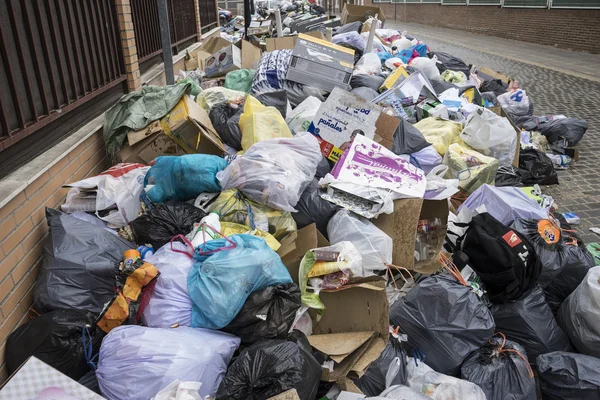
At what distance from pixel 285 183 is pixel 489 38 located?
1715 centimetres

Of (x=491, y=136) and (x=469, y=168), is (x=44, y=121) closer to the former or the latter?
(x=469, y=168)

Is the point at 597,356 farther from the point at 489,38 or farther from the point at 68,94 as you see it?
the point at 489,38

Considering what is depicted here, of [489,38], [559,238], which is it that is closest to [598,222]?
[559,238]

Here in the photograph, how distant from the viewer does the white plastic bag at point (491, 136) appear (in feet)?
14.1

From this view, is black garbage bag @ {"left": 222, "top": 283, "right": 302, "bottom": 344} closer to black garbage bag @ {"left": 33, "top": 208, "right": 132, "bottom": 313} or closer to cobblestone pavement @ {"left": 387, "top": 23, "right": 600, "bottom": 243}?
black garbage bag @ {"left": 33, "top": 208, "right": 132, "bottom": 313}

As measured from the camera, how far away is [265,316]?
2068 millimetres

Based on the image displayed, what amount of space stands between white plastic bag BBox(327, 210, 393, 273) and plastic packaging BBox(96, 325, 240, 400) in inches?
40.3

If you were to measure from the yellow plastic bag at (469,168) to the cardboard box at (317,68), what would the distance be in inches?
52.1

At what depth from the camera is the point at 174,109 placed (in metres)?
3.60

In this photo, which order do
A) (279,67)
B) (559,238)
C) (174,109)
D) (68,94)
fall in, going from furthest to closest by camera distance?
(279,67) → (174,109) → (68,94) → (559,238)

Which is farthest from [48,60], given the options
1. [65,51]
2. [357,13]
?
[357,13]

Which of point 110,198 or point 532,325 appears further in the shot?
point 110,198

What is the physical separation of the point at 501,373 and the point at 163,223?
6.62 ft

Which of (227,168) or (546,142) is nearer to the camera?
(227,168)
